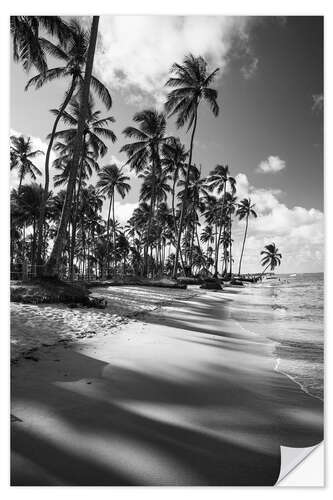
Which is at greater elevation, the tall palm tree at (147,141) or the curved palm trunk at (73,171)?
the tall palm tree at (147,141)

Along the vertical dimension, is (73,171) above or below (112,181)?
below

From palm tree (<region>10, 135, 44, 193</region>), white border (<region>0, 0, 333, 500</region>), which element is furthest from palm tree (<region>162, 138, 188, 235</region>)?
white border (<region>0, 0, 333, 500</region>)

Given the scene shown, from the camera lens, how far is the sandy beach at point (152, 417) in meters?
1.75

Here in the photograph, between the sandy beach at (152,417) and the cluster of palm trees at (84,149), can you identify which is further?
the cluster of palm trees at (84,149)

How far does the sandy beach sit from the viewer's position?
175 cm

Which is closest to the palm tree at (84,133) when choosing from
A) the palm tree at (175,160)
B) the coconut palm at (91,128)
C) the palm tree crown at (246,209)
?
the coconut palm at (91,128)

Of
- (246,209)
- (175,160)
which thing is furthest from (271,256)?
(175,160)

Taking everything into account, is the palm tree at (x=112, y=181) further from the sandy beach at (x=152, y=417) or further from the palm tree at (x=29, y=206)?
the sandy beach at (x=152, y=417)

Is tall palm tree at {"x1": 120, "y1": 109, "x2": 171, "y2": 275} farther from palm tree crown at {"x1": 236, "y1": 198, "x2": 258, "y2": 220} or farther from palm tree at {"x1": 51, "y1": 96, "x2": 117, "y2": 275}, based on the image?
palm tree crown at {"x1": 236, "y1": 198, "x2": 258, "y2": 220}

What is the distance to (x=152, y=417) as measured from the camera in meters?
2.24
